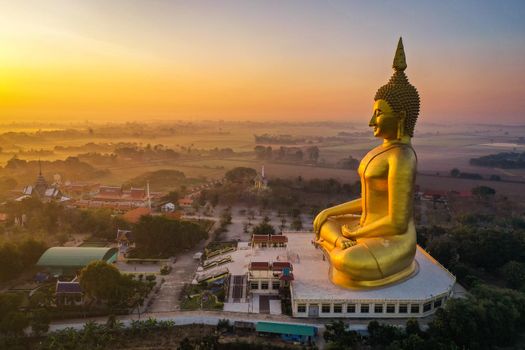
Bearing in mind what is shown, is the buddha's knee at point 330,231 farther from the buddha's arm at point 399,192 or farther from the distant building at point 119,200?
the distant building at point 119,200

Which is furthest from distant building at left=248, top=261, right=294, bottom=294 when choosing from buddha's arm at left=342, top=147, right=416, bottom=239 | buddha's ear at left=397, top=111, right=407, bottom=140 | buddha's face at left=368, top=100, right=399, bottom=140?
buddha's ear at left=397, top=111, right=407, bottom=140

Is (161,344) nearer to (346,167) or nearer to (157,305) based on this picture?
(157,305)

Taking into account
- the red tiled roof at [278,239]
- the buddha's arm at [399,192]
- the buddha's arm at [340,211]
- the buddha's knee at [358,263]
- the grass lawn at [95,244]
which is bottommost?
the grass lawn at [95,244]

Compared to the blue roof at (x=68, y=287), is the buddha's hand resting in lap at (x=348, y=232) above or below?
above

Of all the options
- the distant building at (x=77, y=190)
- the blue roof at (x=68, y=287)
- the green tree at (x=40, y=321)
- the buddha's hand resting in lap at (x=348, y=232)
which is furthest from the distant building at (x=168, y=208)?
the buddha's hand resting in lap at (x=348, y=232)

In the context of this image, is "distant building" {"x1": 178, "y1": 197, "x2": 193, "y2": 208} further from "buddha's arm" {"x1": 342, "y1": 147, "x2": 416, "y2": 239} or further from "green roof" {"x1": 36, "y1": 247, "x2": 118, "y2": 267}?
"buddha's arm" {"x1": 342, "y1": 147, "x2": 416, "y2": 239}

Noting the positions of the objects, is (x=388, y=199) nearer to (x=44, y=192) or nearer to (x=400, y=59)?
(x=400, y=59)

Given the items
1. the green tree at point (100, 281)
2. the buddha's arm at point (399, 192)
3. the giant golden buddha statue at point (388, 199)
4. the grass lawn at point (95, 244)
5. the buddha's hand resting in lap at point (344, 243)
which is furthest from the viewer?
the grass lawn at point (95, 244)
